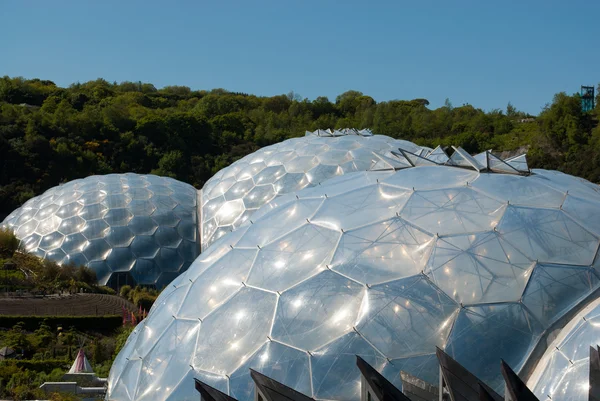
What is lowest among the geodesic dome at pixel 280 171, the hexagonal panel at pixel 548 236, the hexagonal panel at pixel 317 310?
the geodesic dome at pixel 280 171

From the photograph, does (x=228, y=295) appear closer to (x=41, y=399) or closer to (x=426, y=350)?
(x=426, y=350)

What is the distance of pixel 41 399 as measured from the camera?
37.7ft

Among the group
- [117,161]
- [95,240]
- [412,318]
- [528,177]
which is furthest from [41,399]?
[117,161]

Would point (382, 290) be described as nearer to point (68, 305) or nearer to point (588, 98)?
point (68, 305)

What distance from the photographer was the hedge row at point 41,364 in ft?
47.5

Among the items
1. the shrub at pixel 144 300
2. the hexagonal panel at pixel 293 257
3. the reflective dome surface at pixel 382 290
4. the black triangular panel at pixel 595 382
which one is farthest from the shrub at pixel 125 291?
the black triangular panel at pixel 595 382

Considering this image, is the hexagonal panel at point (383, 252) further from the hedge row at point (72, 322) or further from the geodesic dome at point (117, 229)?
the geodesic dome at point (117, 229)

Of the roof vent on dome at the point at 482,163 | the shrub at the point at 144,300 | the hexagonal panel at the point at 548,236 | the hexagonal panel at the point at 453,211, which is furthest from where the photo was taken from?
the shrub at the point at 144,300

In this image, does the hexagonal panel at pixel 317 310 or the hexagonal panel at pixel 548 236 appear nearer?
the hexagonal panel at pixel 317 310

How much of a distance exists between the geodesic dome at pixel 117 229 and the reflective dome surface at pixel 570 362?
17.4 metres

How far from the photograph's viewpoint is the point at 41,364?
15.1 meters

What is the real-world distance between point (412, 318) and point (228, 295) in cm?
264

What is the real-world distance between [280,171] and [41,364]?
10657 millimetres

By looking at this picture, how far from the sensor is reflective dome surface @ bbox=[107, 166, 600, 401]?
7820 millimetres
